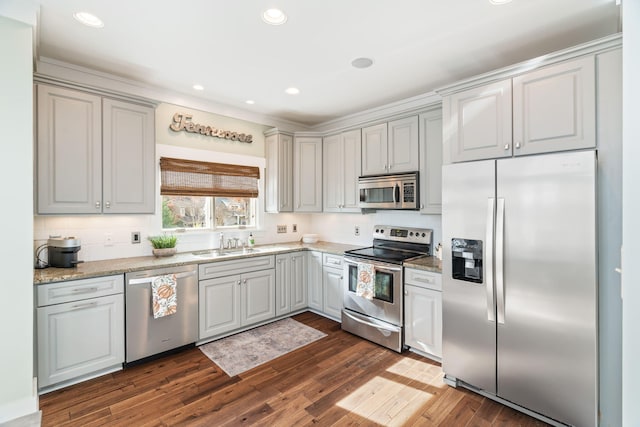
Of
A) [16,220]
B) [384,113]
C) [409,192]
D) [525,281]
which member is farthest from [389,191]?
[16,220]

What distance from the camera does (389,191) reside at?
3.49 m

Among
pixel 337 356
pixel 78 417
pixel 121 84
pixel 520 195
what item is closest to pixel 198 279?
pixel 78 417

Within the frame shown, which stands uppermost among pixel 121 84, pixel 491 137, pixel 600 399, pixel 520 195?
pixel 121 84

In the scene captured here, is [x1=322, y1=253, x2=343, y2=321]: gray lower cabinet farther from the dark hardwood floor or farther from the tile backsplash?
the dark hardwood floor

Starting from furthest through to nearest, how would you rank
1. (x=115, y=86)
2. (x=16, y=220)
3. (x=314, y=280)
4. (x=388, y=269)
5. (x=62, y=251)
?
(x=314, y=280) < (x=388, y=269) < (x=115, y=86) < (x=62, y=251) < (x=16, y=220)

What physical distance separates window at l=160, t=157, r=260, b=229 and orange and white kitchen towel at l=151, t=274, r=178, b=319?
35.4 inches

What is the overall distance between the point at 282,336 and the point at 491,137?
281cm

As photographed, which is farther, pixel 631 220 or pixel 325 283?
pixel 325 283

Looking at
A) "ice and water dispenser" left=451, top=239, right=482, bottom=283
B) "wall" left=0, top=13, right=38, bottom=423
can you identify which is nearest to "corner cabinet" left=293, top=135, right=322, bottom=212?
"ice and water dispenser" left=451, top=239, right=482, bottom=283

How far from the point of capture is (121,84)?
9.91 ft

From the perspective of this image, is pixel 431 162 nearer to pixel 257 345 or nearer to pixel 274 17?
pixel 274 17

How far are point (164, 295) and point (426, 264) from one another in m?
2.48

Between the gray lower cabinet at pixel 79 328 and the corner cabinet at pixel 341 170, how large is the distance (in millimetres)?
2595

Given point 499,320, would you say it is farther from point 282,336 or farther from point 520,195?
point 282,336
